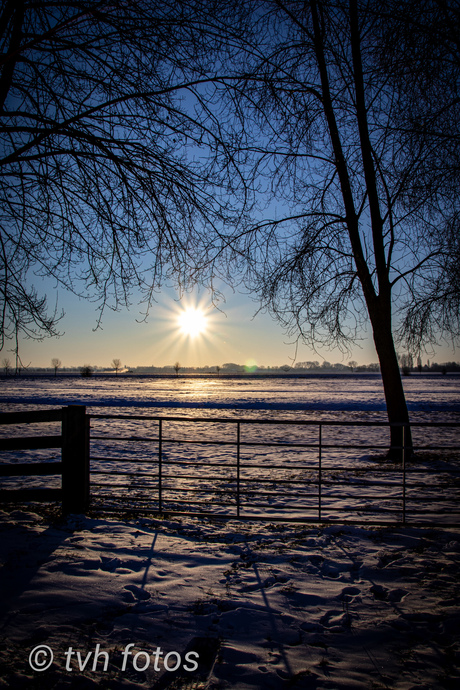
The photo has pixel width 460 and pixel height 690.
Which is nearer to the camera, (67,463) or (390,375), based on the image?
(67,463)

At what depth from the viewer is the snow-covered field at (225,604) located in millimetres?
2305

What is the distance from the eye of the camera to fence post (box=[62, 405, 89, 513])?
490 centimetres

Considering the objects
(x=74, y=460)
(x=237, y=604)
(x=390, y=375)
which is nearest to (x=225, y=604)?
(x=237, y=604)

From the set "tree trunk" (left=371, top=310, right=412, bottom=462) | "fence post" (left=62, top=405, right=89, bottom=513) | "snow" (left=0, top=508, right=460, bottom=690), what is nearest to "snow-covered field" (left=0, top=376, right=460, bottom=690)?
"snow" (left=0, top=508, right=460, bottom=690)

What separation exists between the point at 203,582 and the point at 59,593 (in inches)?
47.8

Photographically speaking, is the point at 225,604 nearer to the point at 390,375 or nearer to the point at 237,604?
the point at 237,604

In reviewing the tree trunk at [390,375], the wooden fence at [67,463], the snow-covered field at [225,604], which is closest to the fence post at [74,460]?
the wooden fence at [67,463]

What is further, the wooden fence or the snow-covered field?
the wooden fence

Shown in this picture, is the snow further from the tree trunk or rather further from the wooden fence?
the tree trunk

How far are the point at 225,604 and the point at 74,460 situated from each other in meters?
2.86

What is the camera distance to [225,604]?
118 inches

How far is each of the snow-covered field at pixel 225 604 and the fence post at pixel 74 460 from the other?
0.77ft

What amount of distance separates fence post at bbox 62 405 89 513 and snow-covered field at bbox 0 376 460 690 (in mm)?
235

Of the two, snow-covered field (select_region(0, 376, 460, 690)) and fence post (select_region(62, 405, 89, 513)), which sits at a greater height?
fence post (select_region(62, 405, 89, 513))
